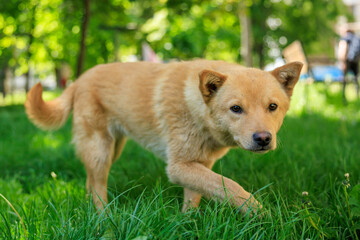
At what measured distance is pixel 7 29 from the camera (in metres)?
13.9

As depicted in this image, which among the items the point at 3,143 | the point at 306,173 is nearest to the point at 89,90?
the point at 306,173

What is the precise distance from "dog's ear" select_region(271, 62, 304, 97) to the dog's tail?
233 centimetres

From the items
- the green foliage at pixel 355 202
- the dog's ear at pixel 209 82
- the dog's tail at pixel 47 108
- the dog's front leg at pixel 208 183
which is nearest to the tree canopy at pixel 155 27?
the dog's tail at pixel 47 108

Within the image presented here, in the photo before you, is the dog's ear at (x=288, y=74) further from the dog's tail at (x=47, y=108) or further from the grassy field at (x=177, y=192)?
the dog's tail at (x=47, y=108)

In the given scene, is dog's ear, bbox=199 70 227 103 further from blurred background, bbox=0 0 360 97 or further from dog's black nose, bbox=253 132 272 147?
blurred background, bbox=0 0 360 97

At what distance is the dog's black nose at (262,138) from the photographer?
2508mm

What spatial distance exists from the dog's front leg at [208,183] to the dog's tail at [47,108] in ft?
5.28

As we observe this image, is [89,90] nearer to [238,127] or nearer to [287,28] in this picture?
[238,127]

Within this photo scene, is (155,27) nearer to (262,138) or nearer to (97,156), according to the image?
(97,156)

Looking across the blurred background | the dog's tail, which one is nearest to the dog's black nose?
the dog's tail

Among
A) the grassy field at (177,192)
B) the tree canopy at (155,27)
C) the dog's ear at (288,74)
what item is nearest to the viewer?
the grassy field at (177,192)

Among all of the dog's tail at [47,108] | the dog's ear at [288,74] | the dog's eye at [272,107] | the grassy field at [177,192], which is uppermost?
the dog's ear at [288,74]

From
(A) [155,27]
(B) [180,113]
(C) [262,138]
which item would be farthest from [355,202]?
(A) [155,27]

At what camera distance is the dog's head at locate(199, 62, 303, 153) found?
2.59 meters
